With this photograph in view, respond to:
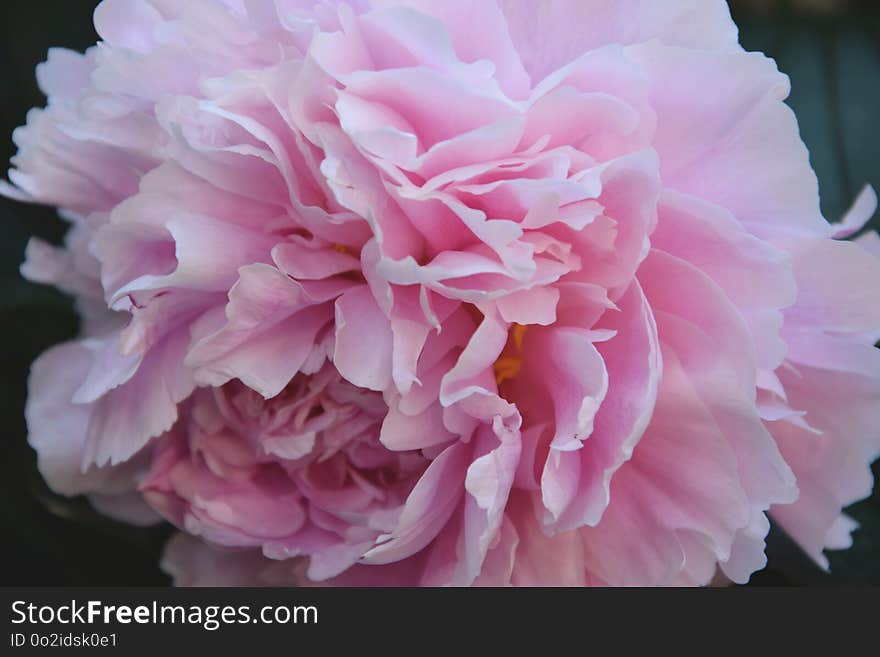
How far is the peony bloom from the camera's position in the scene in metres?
0.29

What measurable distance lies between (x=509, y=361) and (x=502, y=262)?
0.05m

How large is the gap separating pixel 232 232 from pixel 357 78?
0.07 meters

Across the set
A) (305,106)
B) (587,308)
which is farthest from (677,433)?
(305,106)

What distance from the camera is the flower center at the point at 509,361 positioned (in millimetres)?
331

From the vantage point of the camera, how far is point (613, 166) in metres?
0.29

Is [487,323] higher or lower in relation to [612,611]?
higher

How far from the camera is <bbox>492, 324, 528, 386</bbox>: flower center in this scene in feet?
1.08

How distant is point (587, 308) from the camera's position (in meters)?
0.31

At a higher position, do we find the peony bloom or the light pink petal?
the light pink petal

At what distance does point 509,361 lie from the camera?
1.09ft

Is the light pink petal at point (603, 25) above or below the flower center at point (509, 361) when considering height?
above

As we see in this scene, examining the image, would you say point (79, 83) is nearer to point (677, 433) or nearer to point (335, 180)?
point (335, 180)

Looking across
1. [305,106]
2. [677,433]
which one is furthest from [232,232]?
[677,433]

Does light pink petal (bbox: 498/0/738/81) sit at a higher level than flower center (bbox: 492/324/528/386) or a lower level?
higher
